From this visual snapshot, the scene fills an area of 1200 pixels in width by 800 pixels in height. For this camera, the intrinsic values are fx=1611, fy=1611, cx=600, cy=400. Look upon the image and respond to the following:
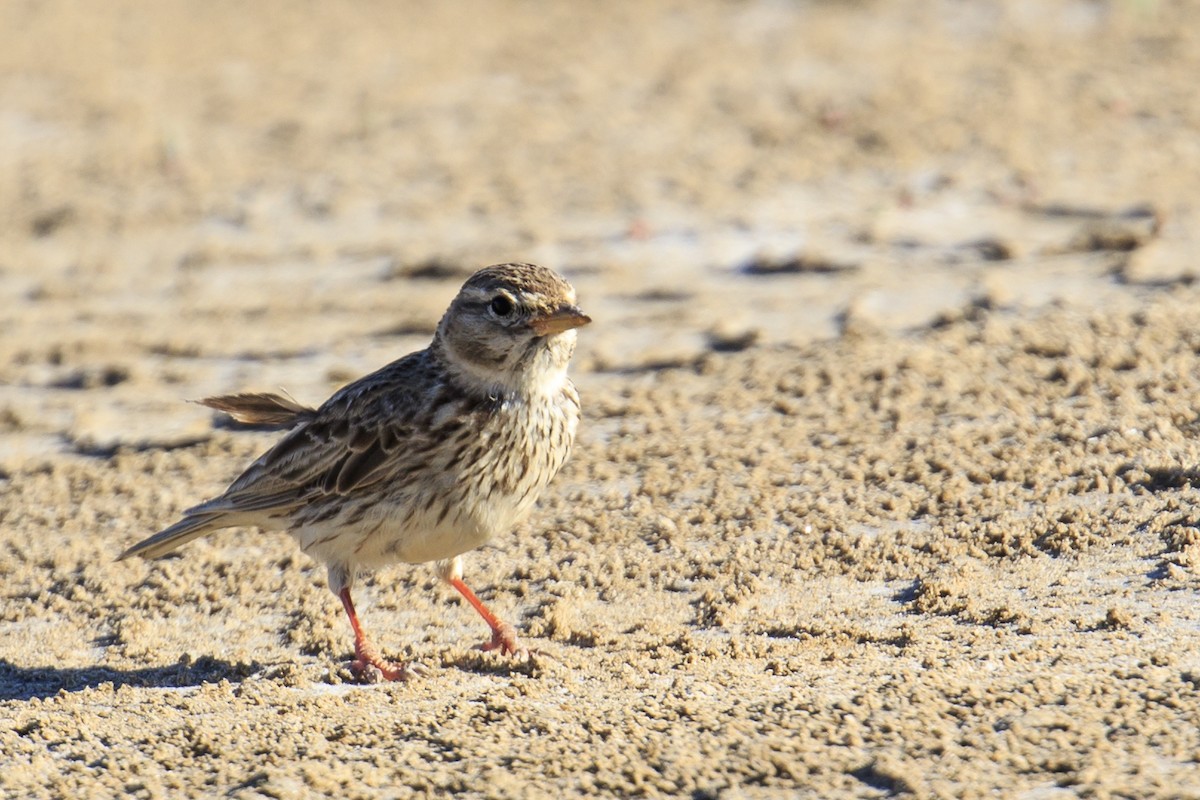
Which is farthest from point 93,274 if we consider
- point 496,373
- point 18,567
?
point 496,373

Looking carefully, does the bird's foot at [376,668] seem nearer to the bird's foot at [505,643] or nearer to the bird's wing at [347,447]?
the bird's foot at [505,643]

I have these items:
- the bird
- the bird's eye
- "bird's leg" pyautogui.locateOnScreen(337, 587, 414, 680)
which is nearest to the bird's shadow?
"bird's leg" pyautogui.locateOnScreen(337, 587, 414, 680)

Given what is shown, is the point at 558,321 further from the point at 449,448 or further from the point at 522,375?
the point at 449,448

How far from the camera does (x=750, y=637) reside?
19.1ft

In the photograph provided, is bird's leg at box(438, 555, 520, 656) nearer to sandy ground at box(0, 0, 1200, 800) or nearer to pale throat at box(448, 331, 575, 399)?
sandy ground at box(0, 0, 1200, 800)

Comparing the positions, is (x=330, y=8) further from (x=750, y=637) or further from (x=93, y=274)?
(x=750, y=637)

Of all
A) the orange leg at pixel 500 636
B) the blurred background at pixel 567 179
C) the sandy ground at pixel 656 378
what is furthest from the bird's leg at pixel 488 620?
the blurred background at pixel 567 179

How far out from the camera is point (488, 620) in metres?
5.97

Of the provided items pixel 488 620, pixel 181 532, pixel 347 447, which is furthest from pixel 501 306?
pixel 181 532

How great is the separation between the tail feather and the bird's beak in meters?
1.19

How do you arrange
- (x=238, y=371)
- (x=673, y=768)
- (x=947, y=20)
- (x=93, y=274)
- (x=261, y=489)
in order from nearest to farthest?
(x=673, y=768) → (x=261, y=489) → (x=238, y=371) → (x=93, y=274) → (x=947, y=20)

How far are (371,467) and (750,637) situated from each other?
5.02ft

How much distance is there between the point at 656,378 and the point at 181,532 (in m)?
3.06

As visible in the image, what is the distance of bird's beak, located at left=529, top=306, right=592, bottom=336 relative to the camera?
5816 millimetres
